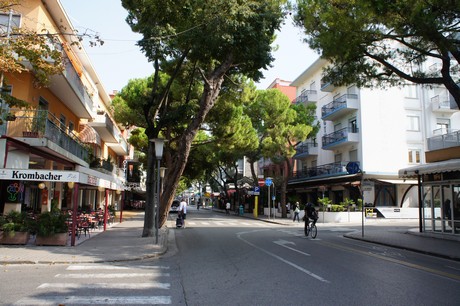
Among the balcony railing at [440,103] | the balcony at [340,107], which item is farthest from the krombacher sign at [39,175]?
the balcony railing at [440,103]

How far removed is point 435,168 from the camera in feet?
57.3

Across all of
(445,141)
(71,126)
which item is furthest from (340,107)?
(71,126)

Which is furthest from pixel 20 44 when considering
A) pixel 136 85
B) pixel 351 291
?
pixel 136 85

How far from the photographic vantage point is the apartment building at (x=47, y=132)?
13.7m

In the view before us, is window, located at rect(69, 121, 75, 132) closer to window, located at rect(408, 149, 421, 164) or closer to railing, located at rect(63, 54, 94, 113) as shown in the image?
railing, located at rect(63, 54, 94, 113)

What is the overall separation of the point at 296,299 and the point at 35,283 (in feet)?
16.5

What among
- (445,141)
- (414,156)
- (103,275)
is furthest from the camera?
(414,156)

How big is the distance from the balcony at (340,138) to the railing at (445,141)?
577 inches

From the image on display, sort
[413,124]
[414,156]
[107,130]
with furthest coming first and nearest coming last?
[413,124], [414,156], [107,130]

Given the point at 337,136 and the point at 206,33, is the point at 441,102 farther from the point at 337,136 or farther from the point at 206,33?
the point at 206,33

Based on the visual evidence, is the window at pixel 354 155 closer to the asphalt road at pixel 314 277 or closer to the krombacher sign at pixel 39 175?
the asphalt road at pixel 314 277

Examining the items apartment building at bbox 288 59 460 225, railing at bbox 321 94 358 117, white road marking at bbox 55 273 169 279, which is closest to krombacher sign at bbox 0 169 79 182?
white road marking at bbox 55 273 169 279

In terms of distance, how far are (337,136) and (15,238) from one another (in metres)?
30.9

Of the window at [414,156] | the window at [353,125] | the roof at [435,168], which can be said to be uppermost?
the window at [353,125]
